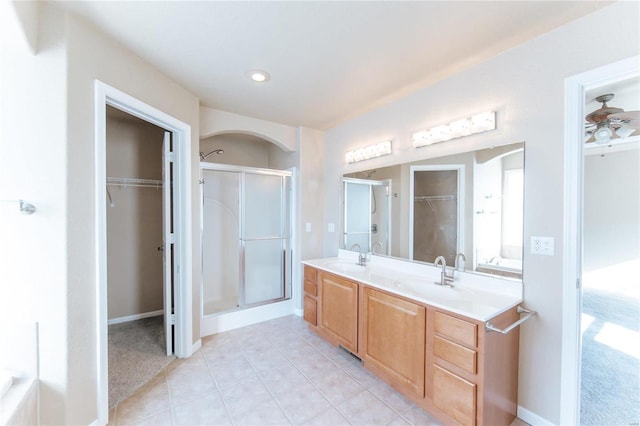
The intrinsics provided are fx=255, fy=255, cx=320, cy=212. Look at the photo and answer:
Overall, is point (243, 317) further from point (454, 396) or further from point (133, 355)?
point (454, 396)

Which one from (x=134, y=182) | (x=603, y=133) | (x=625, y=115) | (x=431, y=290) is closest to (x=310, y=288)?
(x=431, y=290)

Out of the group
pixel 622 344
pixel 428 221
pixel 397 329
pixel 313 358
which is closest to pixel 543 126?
pixel 428 221

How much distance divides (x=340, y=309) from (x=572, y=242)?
176cm

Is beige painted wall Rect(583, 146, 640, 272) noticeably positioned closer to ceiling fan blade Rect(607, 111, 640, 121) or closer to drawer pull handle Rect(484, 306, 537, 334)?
ceiling fan blade Rect(607, 111, 640, 121)

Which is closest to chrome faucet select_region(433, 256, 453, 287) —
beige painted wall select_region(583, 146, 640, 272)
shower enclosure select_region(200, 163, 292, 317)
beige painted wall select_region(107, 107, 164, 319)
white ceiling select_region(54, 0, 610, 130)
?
white ceiling select_region(54, 0, 610, 130)

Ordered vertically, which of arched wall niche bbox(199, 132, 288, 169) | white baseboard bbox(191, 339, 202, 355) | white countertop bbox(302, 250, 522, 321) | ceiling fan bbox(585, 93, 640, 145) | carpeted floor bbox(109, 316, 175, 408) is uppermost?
arched wall niche bbox(199, 132, 288, 169)

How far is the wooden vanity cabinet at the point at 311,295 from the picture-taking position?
111 inches

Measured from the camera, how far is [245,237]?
10.8 ft

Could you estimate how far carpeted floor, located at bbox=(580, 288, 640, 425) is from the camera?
5.57ft

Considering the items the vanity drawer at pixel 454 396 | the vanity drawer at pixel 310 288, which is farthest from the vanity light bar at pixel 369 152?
the vanity drawer at pixel 454 396

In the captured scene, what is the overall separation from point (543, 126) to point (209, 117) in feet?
9.71

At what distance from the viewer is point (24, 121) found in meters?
1.35

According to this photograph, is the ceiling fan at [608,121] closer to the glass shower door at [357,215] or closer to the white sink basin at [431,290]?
the white sink basin at [431,290]

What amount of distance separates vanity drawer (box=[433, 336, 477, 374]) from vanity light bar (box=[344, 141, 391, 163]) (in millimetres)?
1785
